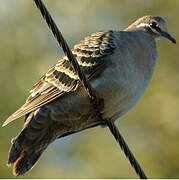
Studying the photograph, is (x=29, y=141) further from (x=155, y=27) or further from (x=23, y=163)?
(x=155, y=27)

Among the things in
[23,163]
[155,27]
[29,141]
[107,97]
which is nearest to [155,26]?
[155,27]

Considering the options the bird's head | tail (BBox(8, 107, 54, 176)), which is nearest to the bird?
tail (BBox(8, 107, 54, 176))

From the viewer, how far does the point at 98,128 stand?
904 cm

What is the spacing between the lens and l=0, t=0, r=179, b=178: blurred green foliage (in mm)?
8312

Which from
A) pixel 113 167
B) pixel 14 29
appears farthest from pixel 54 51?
pixel 113 167

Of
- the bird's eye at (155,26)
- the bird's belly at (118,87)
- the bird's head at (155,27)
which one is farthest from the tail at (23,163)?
the bird's eye at (155,26)

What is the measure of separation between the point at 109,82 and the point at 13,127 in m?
3.41

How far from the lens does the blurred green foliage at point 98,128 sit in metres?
8.31

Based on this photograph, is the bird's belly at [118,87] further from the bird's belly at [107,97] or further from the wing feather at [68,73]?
the wing feather at [68,73]

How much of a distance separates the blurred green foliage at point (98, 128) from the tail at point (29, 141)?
7.19ft

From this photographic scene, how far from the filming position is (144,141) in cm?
852

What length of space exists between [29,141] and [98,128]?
3284mm

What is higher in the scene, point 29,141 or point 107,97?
point 107,97

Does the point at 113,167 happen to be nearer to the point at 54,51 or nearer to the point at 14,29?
the point at 54,51
